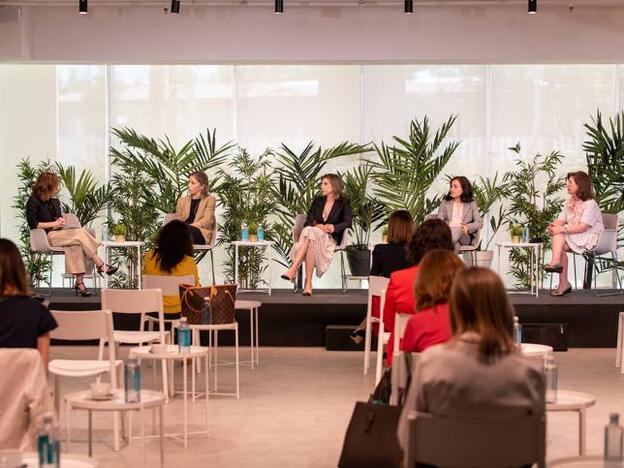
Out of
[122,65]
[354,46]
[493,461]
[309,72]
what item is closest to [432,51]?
[354,46]

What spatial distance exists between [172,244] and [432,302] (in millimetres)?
3754

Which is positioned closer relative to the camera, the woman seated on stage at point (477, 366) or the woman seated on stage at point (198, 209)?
the woman seated on stage at point (477, 366)

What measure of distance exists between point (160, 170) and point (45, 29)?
1.98 meters

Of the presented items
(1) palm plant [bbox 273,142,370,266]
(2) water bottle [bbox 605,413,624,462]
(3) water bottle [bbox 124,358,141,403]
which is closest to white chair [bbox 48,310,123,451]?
(3) water bottle [bbox 124,358,141,403]

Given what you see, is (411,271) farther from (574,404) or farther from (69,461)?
(69,461)

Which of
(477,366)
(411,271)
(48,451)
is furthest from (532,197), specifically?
(48,451)

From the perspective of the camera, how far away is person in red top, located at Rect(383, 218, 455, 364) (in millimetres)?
6328

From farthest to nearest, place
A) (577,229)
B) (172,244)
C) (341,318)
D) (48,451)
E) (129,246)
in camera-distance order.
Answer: (129,246), (577,229), (341,318), (172,244), (48,451)

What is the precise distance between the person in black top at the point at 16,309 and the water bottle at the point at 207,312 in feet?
9.69

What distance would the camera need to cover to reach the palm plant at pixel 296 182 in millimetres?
12172

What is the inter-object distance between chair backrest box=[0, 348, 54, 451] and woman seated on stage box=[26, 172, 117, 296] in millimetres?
6476

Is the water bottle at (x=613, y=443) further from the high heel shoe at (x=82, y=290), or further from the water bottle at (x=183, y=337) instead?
the high heel shoe at (x=82, y=290)

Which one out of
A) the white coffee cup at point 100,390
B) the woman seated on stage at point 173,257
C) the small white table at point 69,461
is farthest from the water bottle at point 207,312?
the small white table at point 69,461

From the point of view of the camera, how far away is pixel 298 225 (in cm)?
1138
